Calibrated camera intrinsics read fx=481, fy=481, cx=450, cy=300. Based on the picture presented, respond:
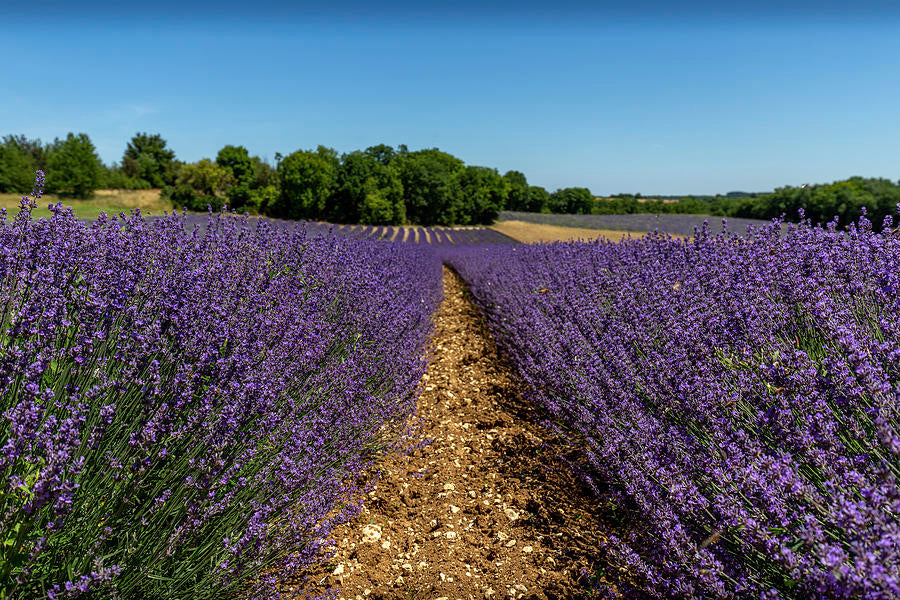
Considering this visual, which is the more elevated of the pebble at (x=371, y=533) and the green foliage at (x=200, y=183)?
the green foliage at (x=200, y=183)

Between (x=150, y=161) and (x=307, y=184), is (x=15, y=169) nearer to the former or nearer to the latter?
(x=307, y=184)

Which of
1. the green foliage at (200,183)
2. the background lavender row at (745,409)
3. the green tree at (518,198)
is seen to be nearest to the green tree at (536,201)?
the green tree at (518,198)

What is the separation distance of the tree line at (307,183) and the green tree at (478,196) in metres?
0.09

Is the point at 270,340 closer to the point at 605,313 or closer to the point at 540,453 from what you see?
the point at 540,453

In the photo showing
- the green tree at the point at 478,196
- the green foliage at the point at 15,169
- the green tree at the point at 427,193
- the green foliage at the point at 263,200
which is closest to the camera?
the green foliage at the point at 15,169

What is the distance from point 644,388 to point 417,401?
7.68ft

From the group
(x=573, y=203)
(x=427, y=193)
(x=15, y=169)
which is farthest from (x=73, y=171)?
(x=573, y=203)

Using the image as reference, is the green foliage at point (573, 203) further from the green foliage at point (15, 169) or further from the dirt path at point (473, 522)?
the dirt path at point (473, 522)

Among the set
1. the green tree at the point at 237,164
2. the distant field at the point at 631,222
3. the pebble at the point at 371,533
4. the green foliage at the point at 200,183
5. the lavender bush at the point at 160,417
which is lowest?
the pebble at the point at 371,533

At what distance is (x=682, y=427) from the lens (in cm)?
241

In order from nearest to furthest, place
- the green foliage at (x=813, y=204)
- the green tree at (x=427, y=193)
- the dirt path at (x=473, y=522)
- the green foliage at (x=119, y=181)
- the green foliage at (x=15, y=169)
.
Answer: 1. the dirt path at (x=473, y=522)
2. the green foliage at (x=813, y=204)
3. the green foliage at (x=15, y=169)
4. the green tree at (x=427, y=193)
5. the green foliage at (x=119, y=181)

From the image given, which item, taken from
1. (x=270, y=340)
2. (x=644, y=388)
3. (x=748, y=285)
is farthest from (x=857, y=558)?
(x=270, y=340)

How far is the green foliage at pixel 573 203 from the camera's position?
72000 mm

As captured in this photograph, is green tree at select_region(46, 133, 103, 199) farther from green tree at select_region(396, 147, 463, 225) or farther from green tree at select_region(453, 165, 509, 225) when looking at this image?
green tree at select_region(453, 165, 509, 225)
